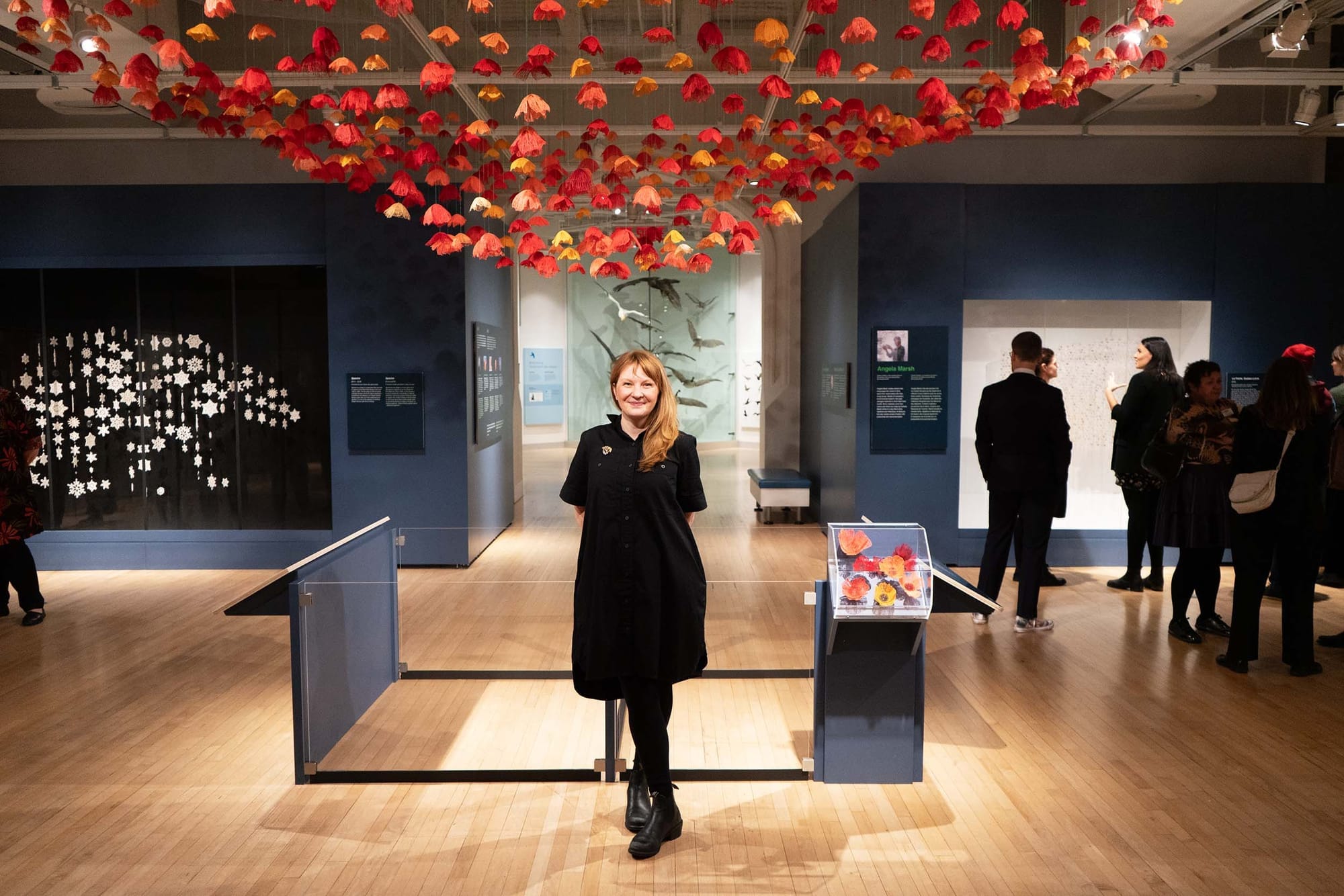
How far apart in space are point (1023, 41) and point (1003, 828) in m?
3.12

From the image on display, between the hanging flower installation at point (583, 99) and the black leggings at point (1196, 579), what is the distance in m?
2.69

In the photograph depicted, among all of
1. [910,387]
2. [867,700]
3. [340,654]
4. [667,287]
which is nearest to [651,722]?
[867,700]

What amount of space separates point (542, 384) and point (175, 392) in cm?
1027

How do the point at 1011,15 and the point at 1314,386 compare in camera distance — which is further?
the point at 1314,386

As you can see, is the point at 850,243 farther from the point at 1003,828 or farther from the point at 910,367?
the point at 1003,828

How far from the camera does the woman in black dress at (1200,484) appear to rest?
554 cm

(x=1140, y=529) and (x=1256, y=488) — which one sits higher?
(x=1256, y=488)

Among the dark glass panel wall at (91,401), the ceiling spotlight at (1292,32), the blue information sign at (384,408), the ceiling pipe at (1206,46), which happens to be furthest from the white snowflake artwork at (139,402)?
the ceiling spotlight at (1292,32)

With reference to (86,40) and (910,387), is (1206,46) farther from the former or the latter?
(86,40)

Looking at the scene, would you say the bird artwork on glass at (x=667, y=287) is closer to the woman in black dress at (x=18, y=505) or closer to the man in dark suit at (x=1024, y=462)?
the man in dark suit at (x=1024, y=462)

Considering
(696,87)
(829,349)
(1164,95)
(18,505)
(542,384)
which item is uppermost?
(1164,95)

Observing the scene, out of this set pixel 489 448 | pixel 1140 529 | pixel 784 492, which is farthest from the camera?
pixel 784 492

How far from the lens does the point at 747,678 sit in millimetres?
4820

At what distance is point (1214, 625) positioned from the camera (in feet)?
19.5
